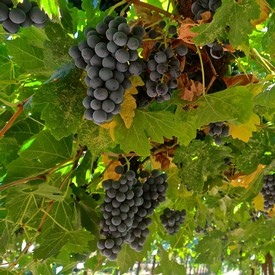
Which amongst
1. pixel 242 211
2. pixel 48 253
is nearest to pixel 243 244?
pixel 242 211

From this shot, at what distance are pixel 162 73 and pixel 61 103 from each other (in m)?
0.26

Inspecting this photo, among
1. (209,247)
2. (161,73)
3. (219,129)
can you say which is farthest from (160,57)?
(209,247)

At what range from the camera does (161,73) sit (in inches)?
43.6

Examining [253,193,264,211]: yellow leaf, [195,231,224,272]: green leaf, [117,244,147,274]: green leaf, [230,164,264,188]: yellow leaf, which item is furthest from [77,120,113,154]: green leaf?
[195,231,224,272]: green leaf

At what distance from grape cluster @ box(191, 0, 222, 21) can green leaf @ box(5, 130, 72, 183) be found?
678mm

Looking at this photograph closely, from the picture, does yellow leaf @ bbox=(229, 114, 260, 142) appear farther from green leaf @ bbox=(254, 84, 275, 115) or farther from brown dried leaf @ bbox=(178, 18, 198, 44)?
brown dried leaf @ bbox=(178, 18, 198, 44)

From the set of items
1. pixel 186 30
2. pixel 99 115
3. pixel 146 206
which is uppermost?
pixel 186 30

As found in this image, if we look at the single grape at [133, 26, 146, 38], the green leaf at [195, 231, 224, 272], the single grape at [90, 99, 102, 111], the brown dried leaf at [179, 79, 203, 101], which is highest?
the single grape at [133, 26, 146, 38]

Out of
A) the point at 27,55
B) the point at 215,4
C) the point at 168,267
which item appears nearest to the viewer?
the point at 215,4

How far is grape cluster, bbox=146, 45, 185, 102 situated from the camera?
3.66 ft

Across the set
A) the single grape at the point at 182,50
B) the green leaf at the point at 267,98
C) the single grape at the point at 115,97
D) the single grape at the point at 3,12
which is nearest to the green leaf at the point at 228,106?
the green leaf at the point at 267,98

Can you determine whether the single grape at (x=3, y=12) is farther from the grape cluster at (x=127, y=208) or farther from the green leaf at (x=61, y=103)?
the grape cluster at (x=127, y=208)

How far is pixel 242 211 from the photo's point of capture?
8.33 feet

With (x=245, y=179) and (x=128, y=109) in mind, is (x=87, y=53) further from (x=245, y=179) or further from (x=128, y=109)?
(x=245, y=179)
